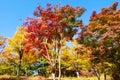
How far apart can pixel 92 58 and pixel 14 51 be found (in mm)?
15760

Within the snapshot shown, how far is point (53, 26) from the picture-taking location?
1958 cm

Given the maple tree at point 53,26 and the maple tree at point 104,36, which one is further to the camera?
the maple tree at point 53,26

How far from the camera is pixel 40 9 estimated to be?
20.0m

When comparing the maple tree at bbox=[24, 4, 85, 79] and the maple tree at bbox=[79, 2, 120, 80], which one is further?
the maple tree at bbox=[24, 4, 85, 79]

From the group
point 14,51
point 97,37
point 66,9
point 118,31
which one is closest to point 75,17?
point 66,9

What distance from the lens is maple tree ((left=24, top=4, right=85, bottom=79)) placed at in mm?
19047

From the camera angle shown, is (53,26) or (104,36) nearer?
(104,36)

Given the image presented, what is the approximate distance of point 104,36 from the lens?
55.2 feet

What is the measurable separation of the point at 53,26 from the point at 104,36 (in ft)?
14.6

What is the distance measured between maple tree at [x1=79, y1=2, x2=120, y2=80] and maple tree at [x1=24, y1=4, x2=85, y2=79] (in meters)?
1.07

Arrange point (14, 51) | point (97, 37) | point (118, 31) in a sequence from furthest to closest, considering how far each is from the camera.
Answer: point (14, 51)
point (97, 37)
point (118, 31)

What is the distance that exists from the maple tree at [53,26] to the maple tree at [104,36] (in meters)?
1.07

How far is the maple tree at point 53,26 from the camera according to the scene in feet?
62.5

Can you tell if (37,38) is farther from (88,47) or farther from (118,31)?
(118,31)
